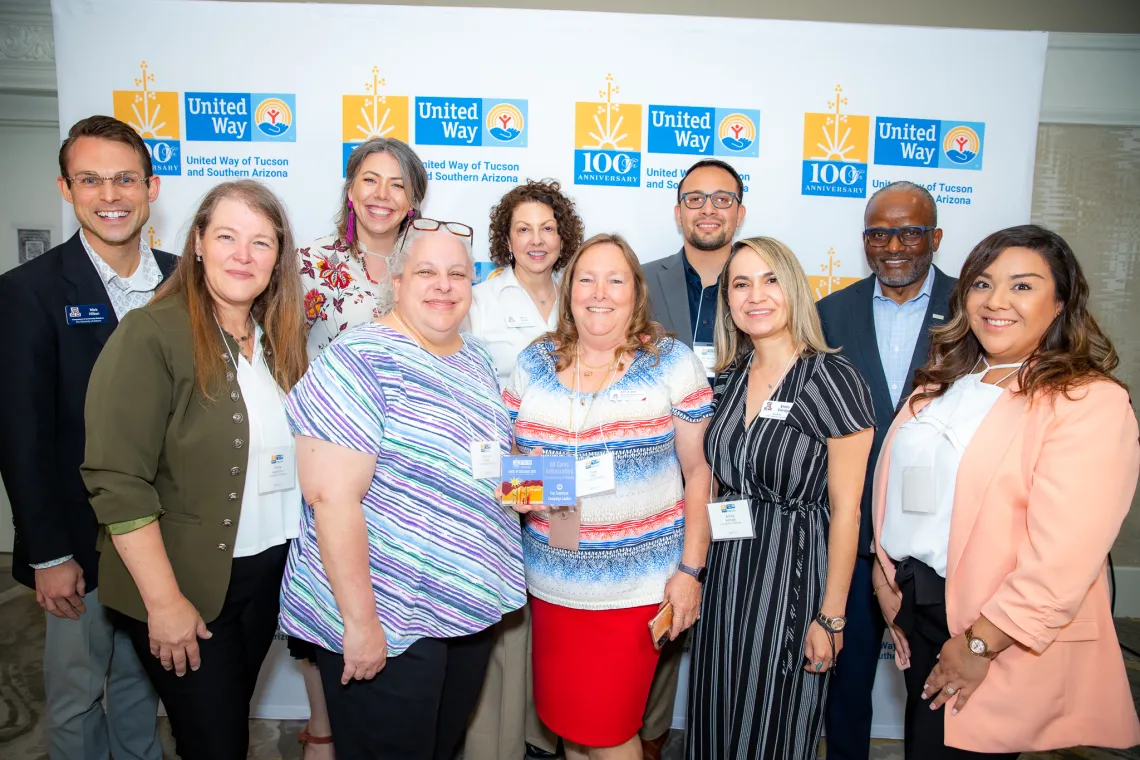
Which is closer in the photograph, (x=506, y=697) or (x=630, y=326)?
(x=630, y=326)

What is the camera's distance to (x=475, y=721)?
242 cm

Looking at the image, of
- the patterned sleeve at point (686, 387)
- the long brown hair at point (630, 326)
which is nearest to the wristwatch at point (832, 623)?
the patterned sleeve at point (686, 387)

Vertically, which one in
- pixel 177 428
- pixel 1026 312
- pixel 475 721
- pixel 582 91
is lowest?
pixel 475 721

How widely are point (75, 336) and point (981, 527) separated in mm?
2641

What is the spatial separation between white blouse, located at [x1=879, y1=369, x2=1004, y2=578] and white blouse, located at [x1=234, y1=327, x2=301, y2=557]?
62.5 inches

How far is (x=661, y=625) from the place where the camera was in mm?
1880

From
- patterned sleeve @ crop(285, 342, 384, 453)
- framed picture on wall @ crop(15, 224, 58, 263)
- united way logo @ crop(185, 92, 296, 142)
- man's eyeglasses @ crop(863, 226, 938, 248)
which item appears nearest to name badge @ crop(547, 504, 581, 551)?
patterned sleeve @ crop(285, 342, 384, 453)

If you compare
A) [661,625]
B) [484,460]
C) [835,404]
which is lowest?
[661,625]

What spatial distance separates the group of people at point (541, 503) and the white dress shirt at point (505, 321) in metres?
0.54

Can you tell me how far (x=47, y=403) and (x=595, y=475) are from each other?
1688 mm

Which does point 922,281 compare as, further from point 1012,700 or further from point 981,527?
point 1012,700

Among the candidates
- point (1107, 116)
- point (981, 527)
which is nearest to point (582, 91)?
point (981, 527)

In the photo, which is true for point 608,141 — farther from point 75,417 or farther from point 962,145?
point 75,417

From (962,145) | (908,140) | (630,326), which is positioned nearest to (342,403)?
(630,326)
